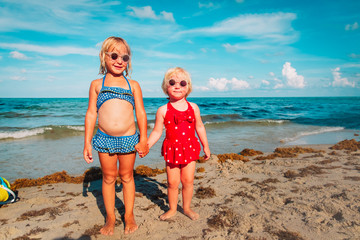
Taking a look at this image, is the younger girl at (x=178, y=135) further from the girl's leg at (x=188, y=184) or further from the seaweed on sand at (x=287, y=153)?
the seaweed on sand at (x=287, y=153)

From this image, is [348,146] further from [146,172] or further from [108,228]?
[108,228]

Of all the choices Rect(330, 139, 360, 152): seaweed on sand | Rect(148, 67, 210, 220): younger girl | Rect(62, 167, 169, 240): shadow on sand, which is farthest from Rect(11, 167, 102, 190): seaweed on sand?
Rect(330, 139, 360, 152): seaweed on sand

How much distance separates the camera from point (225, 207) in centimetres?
323

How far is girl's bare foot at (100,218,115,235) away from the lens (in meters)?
2.67

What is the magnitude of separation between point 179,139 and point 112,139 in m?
0.83

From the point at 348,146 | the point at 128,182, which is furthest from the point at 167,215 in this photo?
the point at 348,146

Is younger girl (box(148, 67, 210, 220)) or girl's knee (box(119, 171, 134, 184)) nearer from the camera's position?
girl's knee (box(119, 171, 134, 184))

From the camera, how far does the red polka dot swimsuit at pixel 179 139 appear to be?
9.40 feet

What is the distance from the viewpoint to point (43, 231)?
8.91 ft

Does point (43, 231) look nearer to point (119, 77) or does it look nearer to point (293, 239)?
point (119, 77)

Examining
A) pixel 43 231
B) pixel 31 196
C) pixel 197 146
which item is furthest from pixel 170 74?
pixel 31 196

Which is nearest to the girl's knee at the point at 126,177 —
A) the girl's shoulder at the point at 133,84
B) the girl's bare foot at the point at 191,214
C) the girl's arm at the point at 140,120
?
the girl's arm at the point at 140,120

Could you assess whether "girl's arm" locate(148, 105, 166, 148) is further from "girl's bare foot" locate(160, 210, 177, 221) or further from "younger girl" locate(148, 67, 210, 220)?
"girl's bare foot" locate(160, 210, 177, 221)

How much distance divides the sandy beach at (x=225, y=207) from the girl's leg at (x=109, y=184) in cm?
10
